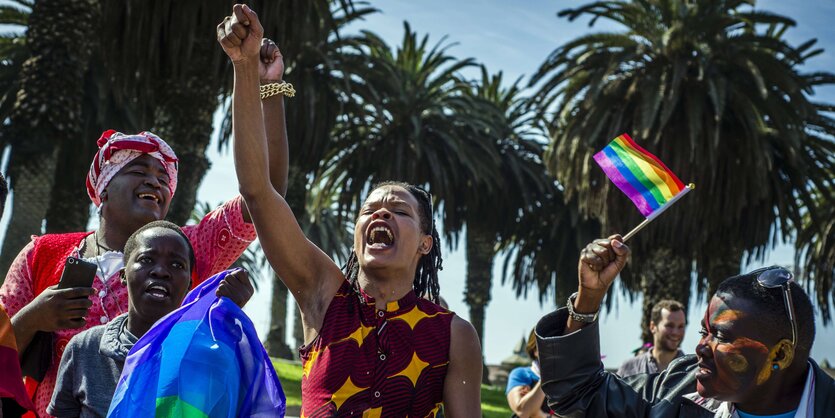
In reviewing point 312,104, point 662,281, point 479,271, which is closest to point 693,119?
point 662,281

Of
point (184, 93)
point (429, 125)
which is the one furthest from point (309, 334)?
point (429, 125)

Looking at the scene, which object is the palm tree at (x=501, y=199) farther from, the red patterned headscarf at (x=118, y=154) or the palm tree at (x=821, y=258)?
the red patterned headscarf at (x=118, y=154)

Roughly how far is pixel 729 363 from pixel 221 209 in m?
2.09

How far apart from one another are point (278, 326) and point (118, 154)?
26.0 m

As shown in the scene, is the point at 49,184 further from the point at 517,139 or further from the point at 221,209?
the point at 517,139

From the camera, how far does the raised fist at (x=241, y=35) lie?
3.40 metres

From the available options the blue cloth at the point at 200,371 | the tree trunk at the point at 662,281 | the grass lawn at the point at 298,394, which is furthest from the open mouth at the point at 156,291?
the tree trunk at the point at 662,281

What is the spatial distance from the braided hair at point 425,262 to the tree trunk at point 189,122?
10.2 metres

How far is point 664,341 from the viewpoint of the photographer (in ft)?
27.3

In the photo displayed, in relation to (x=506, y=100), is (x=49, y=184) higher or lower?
lower

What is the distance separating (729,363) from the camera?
311 cm

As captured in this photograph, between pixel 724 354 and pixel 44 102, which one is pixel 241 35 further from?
pixel 44 102

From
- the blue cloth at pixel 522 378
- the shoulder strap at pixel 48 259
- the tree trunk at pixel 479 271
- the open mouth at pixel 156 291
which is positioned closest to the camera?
the open mouth at pixel 156 291

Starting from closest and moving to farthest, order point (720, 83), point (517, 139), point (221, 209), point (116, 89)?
point (221, 209) → point (116, 89) → point (720, 83) → point (517, 139)
